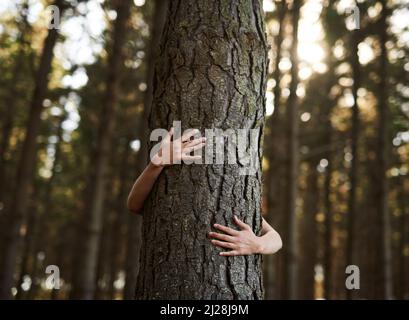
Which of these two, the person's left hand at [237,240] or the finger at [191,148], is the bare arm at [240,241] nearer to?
the person's left hand at [237,240]

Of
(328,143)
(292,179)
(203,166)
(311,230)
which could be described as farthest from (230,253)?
(311,230)

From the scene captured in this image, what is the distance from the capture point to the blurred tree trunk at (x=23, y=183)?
24.2 ft

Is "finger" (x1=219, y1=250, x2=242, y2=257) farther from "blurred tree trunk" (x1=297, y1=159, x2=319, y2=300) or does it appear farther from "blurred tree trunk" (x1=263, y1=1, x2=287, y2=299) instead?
"blurred tree trunk" (x1=297, y1=159, x2=319, y2=300)

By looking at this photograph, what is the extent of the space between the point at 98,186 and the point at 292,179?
3.90 m

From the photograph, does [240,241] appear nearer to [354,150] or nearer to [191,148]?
[191,148]

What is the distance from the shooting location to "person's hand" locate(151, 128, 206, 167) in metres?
2.48

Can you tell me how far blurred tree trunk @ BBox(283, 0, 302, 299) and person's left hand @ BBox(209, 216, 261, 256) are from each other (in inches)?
245

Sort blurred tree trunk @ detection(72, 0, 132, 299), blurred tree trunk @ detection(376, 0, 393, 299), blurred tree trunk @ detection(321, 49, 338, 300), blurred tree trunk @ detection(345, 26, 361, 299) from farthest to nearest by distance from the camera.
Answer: blurred tree trunk @ detection(321, 49, 338, 300), blurred tree trunk @ detection(345, 26, 361, 299), blurred tree trunk @ detection(376, 0, 393, 299), blurred tree trunk @ detection(72, 0, 132, 299)

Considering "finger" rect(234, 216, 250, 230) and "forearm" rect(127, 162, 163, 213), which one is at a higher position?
"forearm" rect(127, 162, 163, 213)

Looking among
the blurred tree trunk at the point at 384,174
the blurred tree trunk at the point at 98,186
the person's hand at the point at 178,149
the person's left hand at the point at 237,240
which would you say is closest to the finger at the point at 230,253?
the person's left hand at the point at 237,240

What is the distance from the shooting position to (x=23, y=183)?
7648mm

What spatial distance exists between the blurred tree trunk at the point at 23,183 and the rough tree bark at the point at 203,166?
568cm

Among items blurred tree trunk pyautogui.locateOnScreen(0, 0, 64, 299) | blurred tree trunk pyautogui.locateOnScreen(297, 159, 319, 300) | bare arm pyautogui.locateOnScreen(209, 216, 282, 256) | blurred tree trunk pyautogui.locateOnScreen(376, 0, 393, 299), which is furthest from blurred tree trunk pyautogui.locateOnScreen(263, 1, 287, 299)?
bare arm pyautogui.locateOnScreen(209, 216, 282, 256)

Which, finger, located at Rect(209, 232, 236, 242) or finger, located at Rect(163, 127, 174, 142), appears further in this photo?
finger, located at Rect(163, 127, 174, 142)
